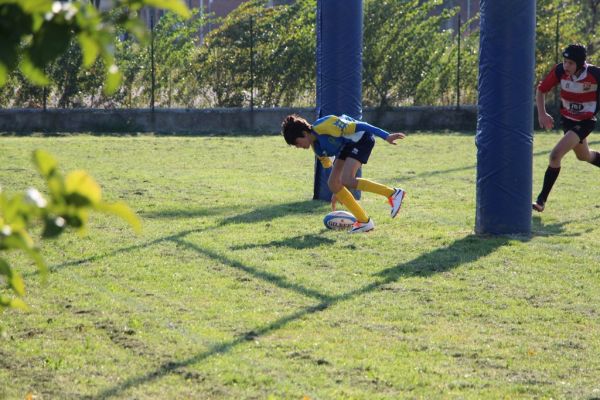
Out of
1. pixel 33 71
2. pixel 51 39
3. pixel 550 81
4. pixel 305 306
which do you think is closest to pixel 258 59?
pixel 550 81

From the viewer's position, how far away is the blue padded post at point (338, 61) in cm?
1247

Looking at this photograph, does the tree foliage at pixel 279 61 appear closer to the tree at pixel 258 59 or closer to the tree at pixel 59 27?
the tree at pixel 258 59

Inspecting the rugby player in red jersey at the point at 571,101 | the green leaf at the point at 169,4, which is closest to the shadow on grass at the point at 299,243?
the rugby player in red jersey at the point at 571,101

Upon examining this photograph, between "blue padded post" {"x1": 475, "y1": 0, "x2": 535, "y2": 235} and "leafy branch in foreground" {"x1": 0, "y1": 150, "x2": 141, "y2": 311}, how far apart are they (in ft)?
25.7

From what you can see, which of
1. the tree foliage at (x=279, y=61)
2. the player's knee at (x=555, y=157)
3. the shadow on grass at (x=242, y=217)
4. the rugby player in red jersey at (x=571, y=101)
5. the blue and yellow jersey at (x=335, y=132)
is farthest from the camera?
the tree foliage at (x=279, y=61)

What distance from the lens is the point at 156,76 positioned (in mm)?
24938

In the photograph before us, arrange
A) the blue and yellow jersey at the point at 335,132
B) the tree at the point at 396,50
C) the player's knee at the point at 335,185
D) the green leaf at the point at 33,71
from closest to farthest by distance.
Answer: the green leaf at the point at 33,71 < the blue and yellow jersey at the point at 335,132 < the player's knee at the point at 335,185 < the tree at the point at 396,50

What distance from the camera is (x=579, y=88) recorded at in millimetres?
11750

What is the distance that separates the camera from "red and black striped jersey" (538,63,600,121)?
11.7 m

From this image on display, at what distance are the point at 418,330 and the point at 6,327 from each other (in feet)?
7.93

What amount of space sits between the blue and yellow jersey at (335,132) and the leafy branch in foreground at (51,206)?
8087mm

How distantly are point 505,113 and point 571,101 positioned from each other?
2.51 metres

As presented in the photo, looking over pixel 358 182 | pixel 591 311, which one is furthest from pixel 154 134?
pixel 591 311

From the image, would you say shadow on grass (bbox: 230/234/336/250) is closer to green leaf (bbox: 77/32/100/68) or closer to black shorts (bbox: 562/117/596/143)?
black shorts (bbox: 562/117/596/143)
